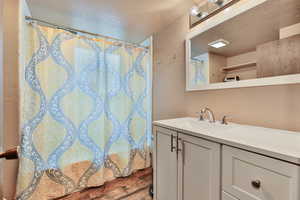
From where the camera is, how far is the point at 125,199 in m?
1.40

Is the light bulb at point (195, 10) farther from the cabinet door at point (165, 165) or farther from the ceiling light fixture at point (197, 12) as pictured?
the cabinet door at point (165, 165)

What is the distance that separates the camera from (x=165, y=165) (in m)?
1.11

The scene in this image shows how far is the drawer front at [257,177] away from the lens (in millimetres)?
493

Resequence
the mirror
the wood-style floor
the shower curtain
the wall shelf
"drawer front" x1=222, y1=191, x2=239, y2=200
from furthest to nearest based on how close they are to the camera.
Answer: the wood-style floor → the shower curtain → the wall shelf → the mirror → "drawer front" x1=222, y1=191, x2=239, y2=200

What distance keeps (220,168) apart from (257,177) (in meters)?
0.16

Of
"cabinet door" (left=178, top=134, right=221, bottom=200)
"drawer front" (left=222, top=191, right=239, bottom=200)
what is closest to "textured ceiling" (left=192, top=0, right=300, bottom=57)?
"cabinet door" (left=178, top=134, right=221, bottom=200)

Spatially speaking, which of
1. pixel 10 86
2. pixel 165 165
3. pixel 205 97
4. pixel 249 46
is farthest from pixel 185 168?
pixel 10 86

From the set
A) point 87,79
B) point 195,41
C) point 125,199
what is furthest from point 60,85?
point 195,41

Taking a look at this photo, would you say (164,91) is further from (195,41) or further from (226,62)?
(226,62)

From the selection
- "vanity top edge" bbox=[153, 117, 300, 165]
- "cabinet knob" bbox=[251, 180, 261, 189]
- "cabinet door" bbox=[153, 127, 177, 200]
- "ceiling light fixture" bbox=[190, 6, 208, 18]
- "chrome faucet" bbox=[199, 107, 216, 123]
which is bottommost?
"cabinet door" bbox=[153, 127, 177, 200]

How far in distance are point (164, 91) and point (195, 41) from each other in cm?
73

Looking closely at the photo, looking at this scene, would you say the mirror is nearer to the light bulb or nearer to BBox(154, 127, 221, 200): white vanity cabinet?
the light bulb

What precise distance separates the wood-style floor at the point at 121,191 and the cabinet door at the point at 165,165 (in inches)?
14.0

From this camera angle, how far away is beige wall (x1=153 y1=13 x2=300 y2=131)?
85cm
